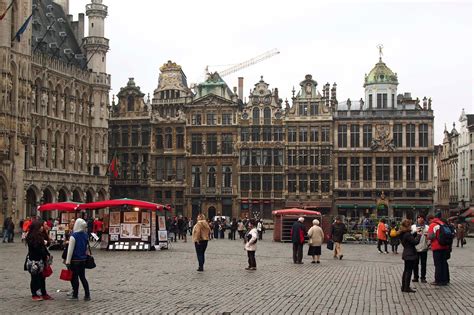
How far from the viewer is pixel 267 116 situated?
71.8m

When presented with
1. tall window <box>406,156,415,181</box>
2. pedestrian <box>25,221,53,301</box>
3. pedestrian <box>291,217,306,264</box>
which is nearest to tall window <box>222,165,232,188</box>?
tall window <box>406,156,415,181</box>

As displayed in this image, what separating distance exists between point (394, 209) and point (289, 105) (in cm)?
1388

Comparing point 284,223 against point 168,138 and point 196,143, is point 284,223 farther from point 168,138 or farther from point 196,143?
point 168,138

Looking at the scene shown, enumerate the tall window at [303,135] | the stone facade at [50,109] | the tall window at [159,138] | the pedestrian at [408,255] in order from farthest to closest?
the tall window at [159,138] < the tall window at [303,135] < the stone facade at [50,109] < the pedestrian at [408,255]

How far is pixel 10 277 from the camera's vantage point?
19219mm

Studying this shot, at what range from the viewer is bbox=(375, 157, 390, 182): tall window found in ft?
230

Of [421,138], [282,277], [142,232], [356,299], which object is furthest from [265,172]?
[356,299]

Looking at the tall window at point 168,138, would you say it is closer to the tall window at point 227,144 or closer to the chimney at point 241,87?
the tall window at point 227,144

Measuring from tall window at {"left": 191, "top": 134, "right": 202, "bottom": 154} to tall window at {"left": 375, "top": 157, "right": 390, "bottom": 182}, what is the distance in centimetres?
1695

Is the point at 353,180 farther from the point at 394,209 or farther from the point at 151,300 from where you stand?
the point at 151,300

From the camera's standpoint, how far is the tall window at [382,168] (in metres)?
70.2

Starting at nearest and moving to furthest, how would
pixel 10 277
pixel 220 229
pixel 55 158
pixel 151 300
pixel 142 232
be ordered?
pixel 151 300
pixel 10 277
pixel 142 232
pixel 220 229
pixel 55 158

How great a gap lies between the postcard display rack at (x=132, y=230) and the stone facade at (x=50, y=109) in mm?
23444

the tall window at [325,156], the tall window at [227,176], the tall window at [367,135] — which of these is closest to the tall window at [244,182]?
the tall window at [227,176]
